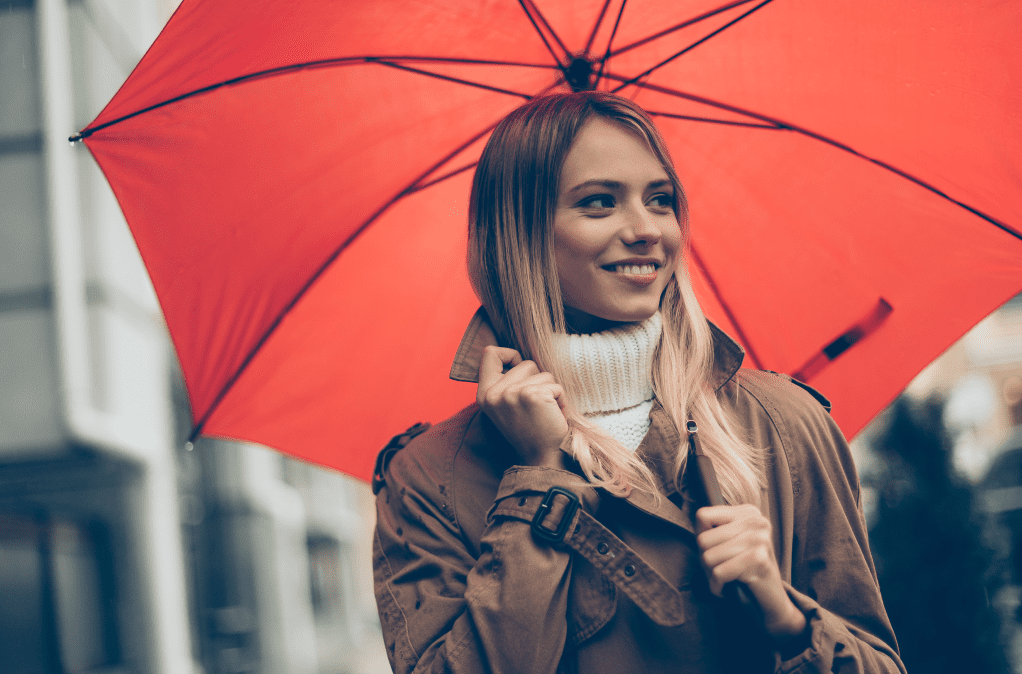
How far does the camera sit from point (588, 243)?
190 cm

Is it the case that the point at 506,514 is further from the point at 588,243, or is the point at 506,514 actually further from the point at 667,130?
A: the point at 667,130

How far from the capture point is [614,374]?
191 centimetres

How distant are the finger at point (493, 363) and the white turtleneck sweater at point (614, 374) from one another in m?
0.10

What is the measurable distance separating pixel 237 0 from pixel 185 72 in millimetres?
243

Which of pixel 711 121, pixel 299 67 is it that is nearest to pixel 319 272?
pixel 299 67

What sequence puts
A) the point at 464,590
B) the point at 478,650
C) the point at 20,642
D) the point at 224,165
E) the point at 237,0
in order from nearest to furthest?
the point at 478,650 → the point at 464,590 → the point at 237,0 → the point at 224,165 → the point at 20,642

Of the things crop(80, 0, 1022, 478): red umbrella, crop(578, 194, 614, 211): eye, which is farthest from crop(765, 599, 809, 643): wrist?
crop(80, 0, 1022, 478): red umbrella

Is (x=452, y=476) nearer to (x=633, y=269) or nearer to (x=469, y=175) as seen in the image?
(x=633, y=269)

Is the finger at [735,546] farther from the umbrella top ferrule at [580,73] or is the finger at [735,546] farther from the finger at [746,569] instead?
the umbrella top ferrule at [580,73]

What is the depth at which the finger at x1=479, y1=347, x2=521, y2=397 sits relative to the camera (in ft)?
5.98

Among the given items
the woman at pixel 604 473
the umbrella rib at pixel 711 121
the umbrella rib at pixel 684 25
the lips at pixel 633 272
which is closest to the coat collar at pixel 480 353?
the woman at pixel 604 473

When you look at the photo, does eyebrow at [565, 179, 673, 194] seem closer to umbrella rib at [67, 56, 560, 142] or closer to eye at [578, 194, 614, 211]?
eye at [578, 194, 614, 211]

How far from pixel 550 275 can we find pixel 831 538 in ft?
2.58

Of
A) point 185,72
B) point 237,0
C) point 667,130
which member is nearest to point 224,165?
point 185,72
